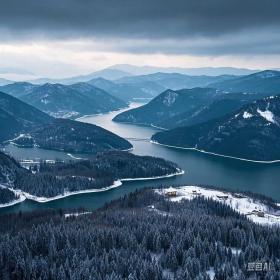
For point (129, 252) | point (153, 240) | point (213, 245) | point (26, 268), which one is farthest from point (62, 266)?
point (213, 245)

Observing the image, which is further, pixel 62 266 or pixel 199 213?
pixel 199 213

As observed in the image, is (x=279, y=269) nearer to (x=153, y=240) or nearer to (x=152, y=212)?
(x=153, y=240)

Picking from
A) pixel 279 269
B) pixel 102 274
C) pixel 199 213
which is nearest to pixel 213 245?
pixel 279 269

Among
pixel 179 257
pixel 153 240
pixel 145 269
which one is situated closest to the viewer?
pixel 145 269

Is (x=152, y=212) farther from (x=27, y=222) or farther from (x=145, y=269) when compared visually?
(x=145, y=269)

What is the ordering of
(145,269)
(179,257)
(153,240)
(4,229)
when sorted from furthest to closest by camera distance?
1. (4,229)
2. (153,240)
3. (179,257)
4. (145,269)

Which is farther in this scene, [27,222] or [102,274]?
[27,222]
